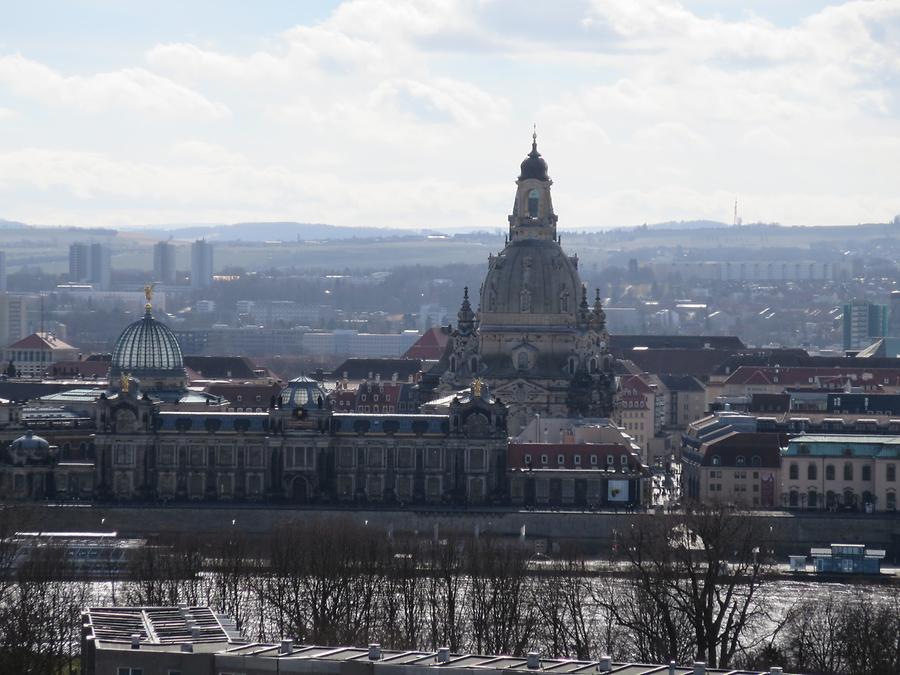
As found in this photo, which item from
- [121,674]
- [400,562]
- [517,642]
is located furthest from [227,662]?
[400,562]

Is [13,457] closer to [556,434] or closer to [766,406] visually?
[556,434]

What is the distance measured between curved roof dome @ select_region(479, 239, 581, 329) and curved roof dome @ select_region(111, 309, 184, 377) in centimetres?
2658

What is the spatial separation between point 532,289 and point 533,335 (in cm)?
269

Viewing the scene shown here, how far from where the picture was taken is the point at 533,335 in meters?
189

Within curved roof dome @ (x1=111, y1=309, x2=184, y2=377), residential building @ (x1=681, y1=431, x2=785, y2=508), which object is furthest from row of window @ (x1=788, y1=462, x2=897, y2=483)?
curved roof dome @ (x1=111, y1=309, x2=184, y2=377)

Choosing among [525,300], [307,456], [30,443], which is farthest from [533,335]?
[30,443]

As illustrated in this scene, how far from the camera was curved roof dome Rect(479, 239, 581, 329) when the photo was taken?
18975cm

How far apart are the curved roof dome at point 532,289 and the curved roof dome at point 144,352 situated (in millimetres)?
26580

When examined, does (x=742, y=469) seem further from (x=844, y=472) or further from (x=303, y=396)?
(x=303, y=396)

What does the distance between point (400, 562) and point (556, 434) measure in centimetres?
5314

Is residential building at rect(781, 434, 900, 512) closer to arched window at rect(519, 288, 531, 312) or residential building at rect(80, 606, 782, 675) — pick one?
arched window at rect(519, 288, 531, 312)

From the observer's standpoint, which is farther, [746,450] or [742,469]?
[746,450]

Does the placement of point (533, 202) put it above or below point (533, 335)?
above

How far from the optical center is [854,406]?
179 metres
